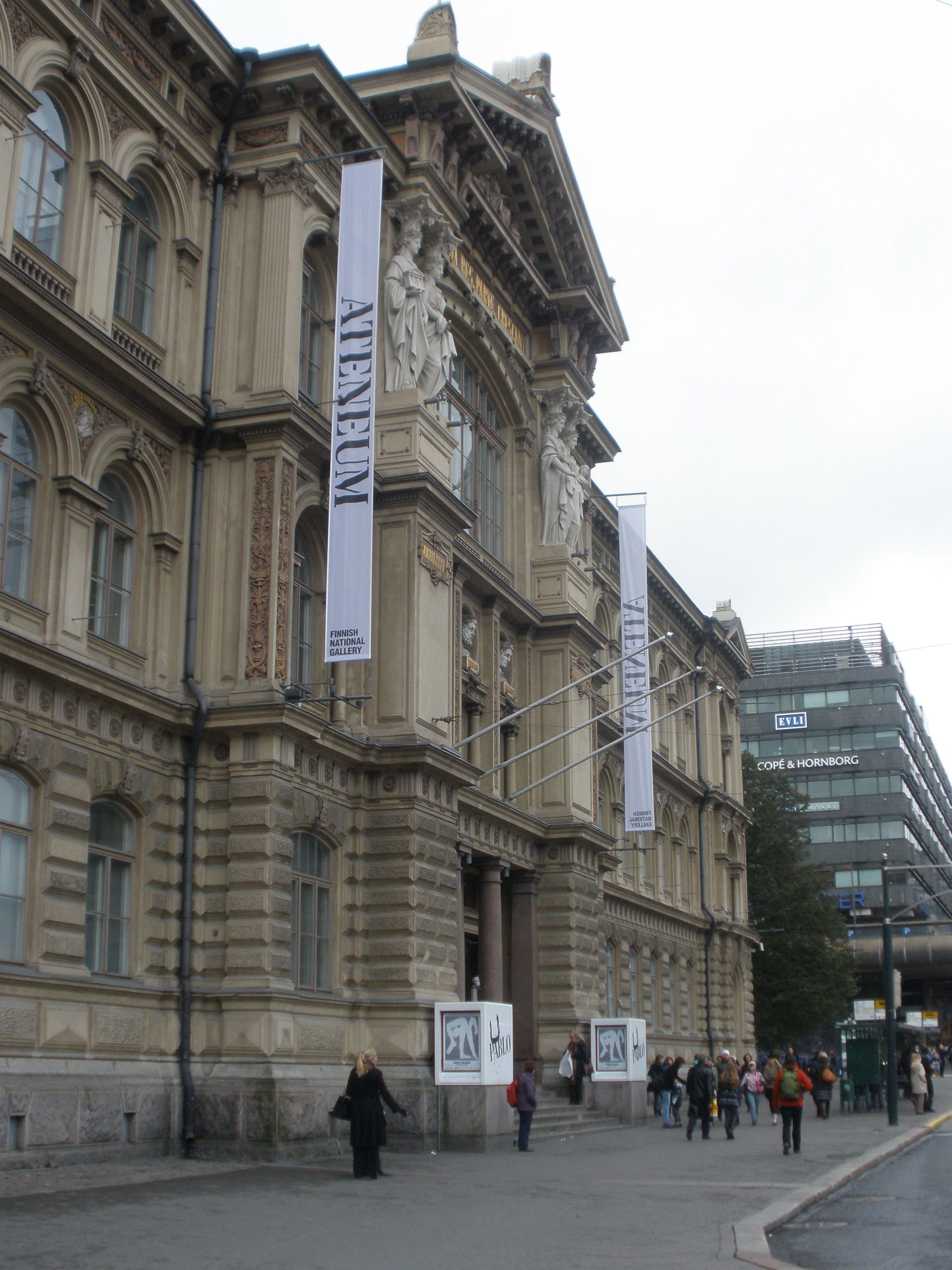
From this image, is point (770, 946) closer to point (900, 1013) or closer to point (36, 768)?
point (900, 1013)

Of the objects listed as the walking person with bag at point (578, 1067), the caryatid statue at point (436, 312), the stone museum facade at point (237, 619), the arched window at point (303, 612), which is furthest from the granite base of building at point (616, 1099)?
the caryatid statue at point (436, 312)

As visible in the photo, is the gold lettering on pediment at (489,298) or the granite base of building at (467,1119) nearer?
the granite base of building at (467,1119)

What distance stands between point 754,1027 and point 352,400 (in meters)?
44.1

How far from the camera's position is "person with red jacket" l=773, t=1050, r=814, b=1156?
2406 centimetres

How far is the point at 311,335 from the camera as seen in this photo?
2677 cm

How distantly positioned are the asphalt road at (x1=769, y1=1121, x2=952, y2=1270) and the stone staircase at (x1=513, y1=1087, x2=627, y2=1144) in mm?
7748

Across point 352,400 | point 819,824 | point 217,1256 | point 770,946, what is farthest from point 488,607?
point 819,824

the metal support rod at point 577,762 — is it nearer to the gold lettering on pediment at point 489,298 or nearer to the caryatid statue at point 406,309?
the caryatid statue at point 406,309

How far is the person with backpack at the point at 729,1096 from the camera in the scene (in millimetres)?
30609

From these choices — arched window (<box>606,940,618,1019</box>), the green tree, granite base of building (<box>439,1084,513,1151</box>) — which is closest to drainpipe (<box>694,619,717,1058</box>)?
the green tree

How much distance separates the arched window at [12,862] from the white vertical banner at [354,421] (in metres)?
5.68

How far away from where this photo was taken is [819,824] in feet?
353

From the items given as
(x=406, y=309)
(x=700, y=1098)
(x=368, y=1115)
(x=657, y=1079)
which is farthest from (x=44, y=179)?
(x=657, y=1079)

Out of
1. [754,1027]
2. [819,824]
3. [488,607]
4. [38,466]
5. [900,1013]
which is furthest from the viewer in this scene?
[819,824]
